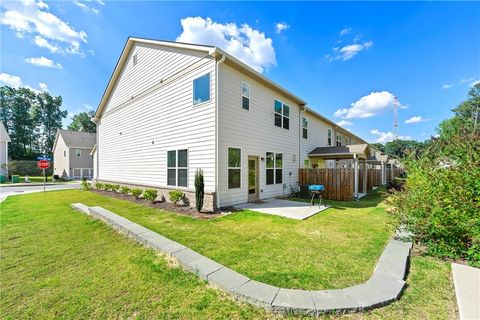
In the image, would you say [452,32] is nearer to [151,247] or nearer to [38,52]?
[151,247]

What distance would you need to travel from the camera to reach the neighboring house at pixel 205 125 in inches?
324

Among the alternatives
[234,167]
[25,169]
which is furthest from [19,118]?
[234,167]

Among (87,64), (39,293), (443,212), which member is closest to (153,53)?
(87,64)

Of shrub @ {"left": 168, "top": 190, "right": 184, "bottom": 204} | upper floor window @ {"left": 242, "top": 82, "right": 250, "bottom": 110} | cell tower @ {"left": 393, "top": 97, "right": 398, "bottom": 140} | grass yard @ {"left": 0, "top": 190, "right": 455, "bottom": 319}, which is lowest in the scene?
grass yard @ {"left": 0, "top": 190, "right": 455, "bottom": 319}

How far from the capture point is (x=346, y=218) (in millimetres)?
6945

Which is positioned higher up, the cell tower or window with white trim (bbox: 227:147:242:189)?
the cell tower

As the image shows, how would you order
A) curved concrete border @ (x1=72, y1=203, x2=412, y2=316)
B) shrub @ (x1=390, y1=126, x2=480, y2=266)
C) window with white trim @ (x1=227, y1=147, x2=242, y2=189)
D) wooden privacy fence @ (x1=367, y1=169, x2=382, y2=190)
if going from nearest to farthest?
curved concrete border @ (x1=72, y1=203, x2=412, y2=316)
shrub @ (x1=390, y1=126, x2=480, y2=266)
window with white trim @ (x1=227, y1=147, x2=242, y2=189)
wooden privacy fence @ (x1=367, y1=169, x2=382, y2=190)

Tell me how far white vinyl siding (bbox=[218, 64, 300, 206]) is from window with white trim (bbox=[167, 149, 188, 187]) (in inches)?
83.2

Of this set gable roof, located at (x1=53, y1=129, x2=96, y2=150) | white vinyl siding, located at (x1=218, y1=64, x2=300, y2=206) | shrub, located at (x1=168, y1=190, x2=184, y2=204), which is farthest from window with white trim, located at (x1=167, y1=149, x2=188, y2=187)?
gable roof, located at (x1=53, y1=129, x2=96, y2=150)

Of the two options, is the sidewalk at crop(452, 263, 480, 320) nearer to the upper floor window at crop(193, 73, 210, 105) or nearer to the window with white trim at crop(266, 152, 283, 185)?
the window with white trim at crop(266, 152, 283, 185)

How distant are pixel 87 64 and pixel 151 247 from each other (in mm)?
15658

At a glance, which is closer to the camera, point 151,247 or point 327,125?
point 151,247

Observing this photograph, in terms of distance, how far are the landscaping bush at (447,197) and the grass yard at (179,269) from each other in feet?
1.86

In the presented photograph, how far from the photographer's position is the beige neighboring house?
30609 millimetres
